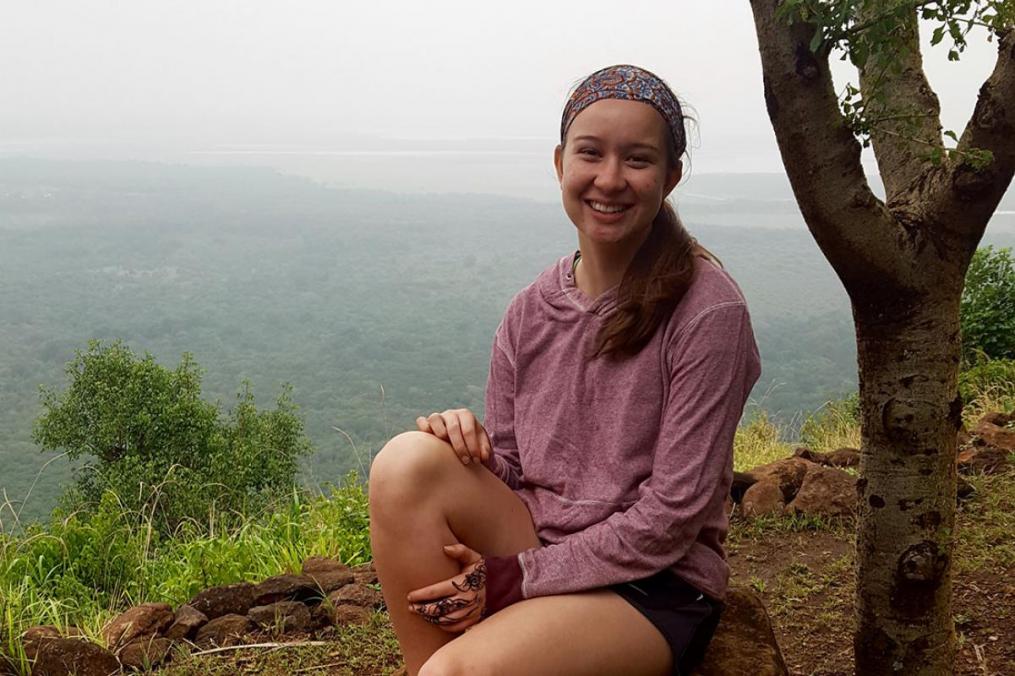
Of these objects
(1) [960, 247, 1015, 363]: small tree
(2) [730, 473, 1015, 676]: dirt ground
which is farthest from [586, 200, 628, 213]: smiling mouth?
(1) [960, 247, 1015, 363]: small tree

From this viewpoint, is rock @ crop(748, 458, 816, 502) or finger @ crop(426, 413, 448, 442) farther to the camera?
rock @ crop(748, 458, 816, 502)

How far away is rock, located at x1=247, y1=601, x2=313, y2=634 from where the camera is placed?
337cm

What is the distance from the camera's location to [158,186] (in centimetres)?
10525

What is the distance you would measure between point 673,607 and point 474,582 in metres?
0.41

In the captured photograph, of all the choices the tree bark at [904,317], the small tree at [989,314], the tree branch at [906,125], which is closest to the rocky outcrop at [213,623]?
the tree bark at [904,317]

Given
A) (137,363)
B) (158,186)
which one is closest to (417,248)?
(158,186)

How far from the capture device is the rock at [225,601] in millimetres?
3510

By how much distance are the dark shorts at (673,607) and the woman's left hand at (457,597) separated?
0.88 ft

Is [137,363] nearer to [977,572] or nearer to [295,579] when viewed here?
[295,579]

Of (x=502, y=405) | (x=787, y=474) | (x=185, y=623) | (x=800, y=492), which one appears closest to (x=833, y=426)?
(x=787, y=474)

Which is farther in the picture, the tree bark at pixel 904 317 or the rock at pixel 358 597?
the rock at pixel 358 597

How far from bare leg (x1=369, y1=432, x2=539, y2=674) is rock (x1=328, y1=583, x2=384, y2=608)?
54.2 inches

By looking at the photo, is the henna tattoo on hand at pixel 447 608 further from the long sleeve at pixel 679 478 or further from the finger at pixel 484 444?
the finger at pixel 484 444

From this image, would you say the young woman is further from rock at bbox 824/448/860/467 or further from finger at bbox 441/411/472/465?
rock at bbox 824/448/860/467
